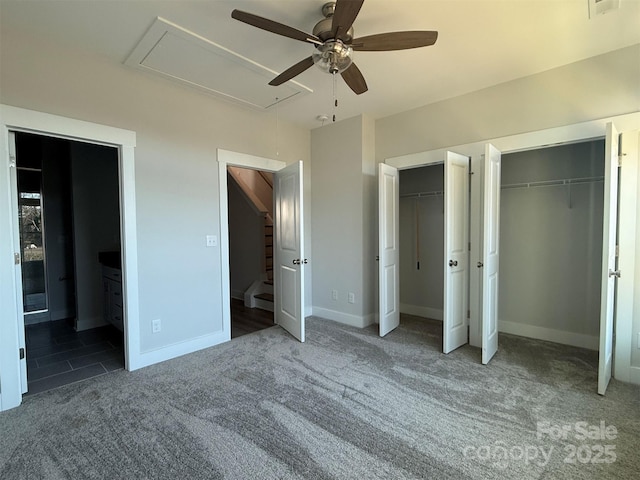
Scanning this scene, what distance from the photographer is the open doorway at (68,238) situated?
12.9 ft

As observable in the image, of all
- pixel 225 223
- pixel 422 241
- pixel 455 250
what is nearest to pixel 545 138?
pixel 455 250

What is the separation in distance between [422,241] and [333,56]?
3.24 meters

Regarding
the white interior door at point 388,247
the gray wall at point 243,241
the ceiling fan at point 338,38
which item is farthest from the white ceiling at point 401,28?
the gray wall at point 243,241

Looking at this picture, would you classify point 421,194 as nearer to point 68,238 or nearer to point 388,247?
point 388,247

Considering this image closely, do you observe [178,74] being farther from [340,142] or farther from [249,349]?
[249,349]

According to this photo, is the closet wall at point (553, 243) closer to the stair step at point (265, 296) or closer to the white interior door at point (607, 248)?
the white interior door at point (607, 248)

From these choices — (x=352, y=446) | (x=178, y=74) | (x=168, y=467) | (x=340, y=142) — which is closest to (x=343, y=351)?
(x=352, y=446)

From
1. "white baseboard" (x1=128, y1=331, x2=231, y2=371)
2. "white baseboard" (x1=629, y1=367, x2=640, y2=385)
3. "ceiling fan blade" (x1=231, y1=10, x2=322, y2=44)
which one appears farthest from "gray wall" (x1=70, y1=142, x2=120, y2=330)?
"white baseboard" (x1=629, y1=367, x2=640, y2=385)

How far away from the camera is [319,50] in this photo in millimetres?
1895

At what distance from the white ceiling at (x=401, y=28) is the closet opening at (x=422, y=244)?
1650mm

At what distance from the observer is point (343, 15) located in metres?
1.58

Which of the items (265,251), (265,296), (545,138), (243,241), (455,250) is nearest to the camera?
(545,138)

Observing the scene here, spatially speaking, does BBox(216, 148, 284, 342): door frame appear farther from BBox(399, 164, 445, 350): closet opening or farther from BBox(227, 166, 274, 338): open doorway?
BBox(399, 164, 445, 350): closet opening

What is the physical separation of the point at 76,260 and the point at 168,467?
352 cm
